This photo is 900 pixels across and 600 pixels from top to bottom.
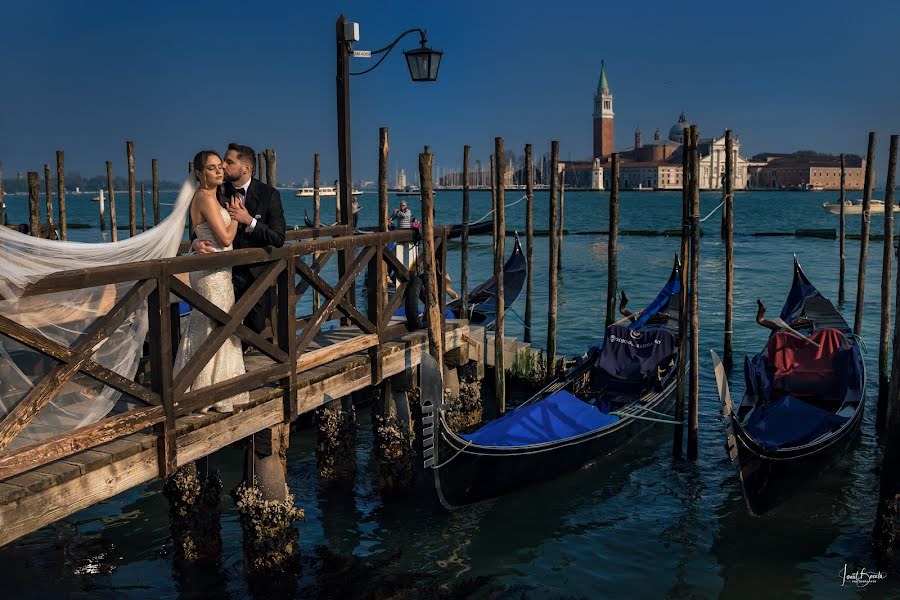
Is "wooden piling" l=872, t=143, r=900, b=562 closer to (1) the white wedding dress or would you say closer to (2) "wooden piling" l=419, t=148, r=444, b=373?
(2) "wooden piling" l=419, t=148, r=444, b=373

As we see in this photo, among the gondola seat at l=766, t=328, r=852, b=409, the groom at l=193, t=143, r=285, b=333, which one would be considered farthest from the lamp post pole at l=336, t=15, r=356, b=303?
the gondola seat at l=766, t=328, r=852, b=409

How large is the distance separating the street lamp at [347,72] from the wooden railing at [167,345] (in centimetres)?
83

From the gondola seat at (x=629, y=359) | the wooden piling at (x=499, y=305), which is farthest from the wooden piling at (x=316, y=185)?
the gondola seat at (x=629, y=359)

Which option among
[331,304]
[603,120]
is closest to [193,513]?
[331,304]

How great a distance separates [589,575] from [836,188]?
141962 mm

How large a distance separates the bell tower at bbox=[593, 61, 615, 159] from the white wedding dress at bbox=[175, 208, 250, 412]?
419ft

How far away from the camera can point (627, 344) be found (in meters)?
8.38

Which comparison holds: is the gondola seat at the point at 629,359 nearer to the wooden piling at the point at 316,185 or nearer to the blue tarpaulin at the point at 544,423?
the blue tarpaulin at the point at 544,423

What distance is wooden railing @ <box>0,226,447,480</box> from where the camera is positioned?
3352mm

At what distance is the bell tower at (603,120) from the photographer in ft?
425

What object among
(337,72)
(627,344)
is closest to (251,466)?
(337,72)

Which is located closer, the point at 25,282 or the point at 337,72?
the point at 25,282

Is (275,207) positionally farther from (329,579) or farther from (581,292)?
(581,292)
